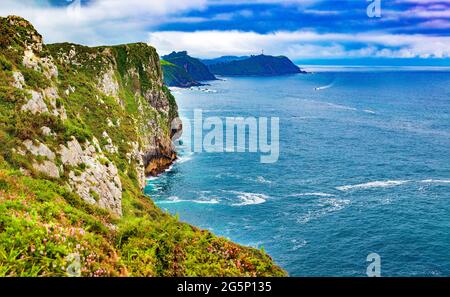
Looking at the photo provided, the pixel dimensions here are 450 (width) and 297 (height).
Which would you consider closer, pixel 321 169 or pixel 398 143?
pixel 321 169

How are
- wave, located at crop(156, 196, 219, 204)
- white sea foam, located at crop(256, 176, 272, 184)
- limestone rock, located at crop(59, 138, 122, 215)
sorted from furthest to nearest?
white sea foam, located at crop(256, 176, 272, 184), wave, located at crop(156, 196, 219, 204), limestone rock, located at crop(59, 138, 122, 215)

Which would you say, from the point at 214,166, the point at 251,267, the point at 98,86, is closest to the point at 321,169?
the point at 214,166

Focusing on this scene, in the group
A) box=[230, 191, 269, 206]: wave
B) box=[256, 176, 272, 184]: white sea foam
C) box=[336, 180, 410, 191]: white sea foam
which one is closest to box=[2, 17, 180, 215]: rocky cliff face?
box=[230, 191, 269, 206]: wave

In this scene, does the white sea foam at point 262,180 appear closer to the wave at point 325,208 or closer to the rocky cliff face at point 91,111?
the wave at point 325,208

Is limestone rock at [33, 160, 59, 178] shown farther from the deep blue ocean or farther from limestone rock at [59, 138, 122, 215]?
the deep blue ocean

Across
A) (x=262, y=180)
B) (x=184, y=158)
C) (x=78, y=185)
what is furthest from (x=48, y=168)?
(x=184, y=158)

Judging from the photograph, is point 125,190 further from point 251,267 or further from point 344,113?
point 344,113

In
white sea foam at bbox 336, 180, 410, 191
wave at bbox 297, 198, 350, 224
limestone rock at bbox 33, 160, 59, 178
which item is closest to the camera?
limestone rock at bbox 33, 160, 59, 178
